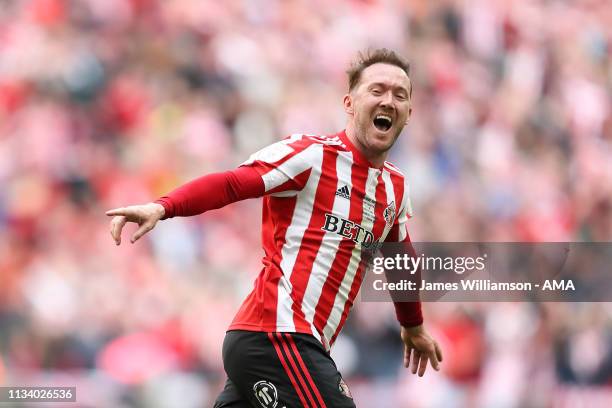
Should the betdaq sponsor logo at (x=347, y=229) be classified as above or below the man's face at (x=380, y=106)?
below

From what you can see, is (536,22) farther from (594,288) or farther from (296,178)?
(296,178)

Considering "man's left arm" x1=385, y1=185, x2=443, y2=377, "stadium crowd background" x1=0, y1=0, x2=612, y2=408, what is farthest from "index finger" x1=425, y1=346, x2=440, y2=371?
"stadium crowd background" x1=0, y1=0, x2=612, y2=408

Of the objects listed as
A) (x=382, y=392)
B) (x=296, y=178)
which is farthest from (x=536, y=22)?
(x=296, y=178)

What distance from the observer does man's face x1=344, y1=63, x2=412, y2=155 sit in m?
3.42

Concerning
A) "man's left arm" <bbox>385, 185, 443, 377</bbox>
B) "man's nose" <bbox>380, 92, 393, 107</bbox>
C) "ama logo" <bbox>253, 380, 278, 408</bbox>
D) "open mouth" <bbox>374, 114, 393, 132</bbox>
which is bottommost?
"ama logo" <bbox>253, 380, 278, 408</bbox>

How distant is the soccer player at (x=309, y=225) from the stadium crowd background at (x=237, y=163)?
3.14m

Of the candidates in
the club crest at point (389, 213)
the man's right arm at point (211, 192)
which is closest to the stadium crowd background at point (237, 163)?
the club crest at point (389, 213)

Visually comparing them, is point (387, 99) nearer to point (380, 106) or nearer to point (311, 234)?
point (380, 106)

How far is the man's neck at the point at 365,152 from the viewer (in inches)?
136

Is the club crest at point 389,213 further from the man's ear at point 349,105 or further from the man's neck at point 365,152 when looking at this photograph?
the man's ear at point 349,105

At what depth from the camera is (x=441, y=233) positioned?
7.09m

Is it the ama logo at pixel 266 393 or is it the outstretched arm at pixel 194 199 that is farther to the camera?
the ama logo at pixel 266 393

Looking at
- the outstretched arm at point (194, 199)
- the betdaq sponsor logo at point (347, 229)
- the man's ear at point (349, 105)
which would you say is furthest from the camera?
the man's ear at point (349, 105)

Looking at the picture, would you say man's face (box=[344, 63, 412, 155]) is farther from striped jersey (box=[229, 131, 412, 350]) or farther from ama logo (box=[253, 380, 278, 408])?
ama logo (box=[253, 380, 278, 408])
